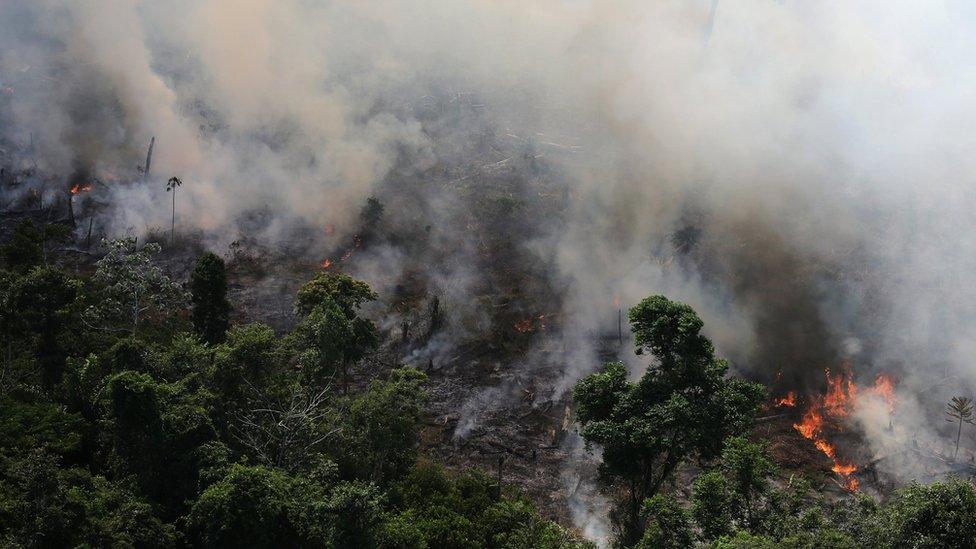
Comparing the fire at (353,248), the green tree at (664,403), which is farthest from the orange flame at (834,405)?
the fire at (353,248)

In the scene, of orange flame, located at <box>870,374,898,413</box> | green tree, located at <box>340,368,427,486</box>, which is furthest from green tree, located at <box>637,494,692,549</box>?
orange flame, located at <box>870,374,898,413</box>

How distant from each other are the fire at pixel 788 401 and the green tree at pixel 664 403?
56.5 ft

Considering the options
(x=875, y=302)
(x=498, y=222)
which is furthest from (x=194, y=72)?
(x=875, y=302)

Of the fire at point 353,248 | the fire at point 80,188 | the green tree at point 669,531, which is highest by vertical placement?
the fire at point 80,188

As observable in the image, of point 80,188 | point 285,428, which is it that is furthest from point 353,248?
point 285,428

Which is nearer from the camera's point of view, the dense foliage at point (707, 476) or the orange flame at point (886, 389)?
the dense foliage at point (707, 476)

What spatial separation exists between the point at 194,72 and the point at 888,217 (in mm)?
76986

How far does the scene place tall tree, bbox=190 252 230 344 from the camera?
50.4m

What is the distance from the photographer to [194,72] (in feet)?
294

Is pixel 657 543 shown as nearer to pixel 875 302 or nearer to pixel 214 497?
pixel 214 497

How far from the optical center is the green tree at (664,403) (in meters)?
33.6

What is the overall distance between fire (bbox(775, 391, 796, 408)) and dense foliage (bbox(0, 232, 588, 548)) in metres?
20.5

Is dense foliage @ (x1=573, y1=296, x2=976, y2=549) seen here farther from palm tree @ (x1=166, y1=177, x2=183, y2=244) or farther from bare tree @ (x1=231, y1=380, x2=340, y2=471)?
palm tree @ (x1=166, y1=177, x2=183, y2=244)

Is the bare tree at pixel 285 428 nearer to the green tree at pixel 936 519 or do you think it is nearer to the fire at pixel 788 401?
the green tree at pixel 936 519
